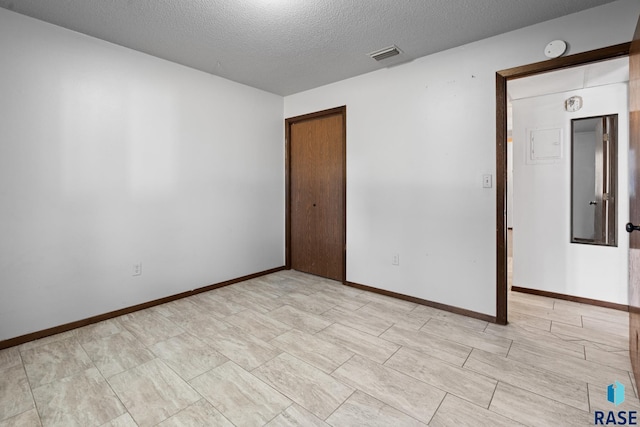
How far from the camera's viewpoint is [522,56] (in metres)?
2.44

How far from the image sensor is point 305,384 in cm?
178

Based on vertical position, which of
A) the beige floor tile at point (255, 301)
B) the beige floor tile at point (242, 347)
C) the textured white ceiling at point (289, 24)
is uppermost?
the textured white ceiling at point (289, 24)

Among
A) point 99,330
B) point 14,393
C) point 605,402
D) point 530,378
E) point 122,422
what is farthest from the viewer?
point 99,330

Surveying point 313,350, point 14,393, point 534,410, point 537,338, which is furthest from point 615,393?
point 14,393

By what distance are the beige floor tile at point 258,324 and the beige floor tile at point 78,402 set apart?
0.99 meters

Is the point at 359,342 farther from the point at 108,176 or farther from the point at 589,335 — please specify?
the point at 108,176

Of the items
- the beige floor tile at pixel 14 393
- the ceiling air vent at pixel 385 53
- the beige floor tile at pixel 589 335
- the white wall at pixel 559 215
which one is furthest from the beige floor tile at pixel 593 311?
the beige floor tile at pixel 14 393

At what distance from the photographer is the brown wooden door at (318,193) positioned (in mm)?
3799

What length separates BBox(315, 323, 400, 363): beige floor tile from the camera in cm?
211

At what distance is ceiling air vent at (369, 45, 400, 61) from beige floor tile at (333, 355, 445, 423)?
8.80 ft

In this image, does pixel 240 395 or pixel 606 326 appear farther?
pixel 606 326

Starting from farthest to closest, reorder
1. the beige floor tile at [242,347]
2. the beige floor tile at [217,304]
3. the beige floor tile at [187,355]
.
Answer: the beige floor tile at [217,304]
the beige floor tile at [242,347]
the beige floor tile at [187,355]

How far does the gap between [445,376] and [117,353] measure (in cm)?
226

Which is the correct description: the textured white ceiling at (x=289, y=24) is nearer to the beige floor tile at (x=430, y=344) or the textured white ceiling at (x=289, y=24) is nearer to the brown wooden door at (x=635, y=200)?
the brown wooden door at (x=635, y=200)
